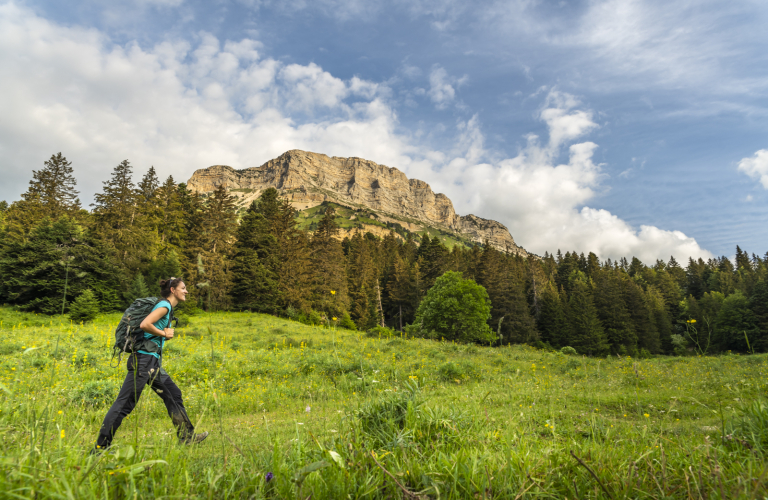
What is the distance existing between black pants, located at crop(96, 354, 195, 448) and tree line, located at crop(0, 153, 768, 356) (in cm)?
879

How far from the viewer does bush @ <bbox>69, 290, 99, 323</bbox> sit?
19.4 metres

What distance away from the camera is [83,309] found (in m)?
19.6

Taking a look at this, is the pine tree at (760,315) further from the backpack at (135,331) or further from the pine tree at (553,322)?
the backpack at (135,331)

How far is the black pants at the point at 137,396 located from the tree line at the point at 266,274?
8.79m

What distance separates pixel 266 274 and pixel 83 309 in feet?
47.8

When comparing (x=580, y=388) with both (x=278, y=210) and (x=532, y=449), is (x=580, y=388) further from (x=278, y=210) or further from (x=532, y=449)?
(x=278, y=210)

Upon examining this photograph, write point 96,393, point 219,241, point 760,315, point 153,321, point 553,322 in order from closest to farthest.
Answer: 1. point 153,321
2. point 96,393
3. point 219,241
4. point 760,315
5. point 553,322

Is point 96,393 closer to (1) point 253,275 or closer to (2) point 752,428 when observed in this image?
(2) point 752,428

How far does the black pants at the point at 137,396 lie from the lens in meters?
3.55

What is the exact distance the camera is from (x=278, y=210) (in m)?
38.8

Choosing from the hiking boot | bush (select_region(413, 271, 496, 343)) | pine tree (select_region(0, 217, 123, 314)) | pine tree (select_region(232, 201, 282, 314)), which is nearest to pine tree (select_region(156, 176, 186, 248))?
pine tree (select_region(232, 201, 282, 314))

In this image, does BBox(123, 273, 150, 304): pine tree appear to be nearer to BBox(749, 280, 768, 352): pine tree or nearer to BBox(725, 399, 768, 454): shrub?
BBox(725, 399, 768, 454): shrub

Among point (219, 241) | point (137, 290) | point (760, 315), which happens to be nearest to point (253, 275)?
point (219, 241)

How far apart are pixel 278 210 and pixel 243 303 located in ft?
40.1
